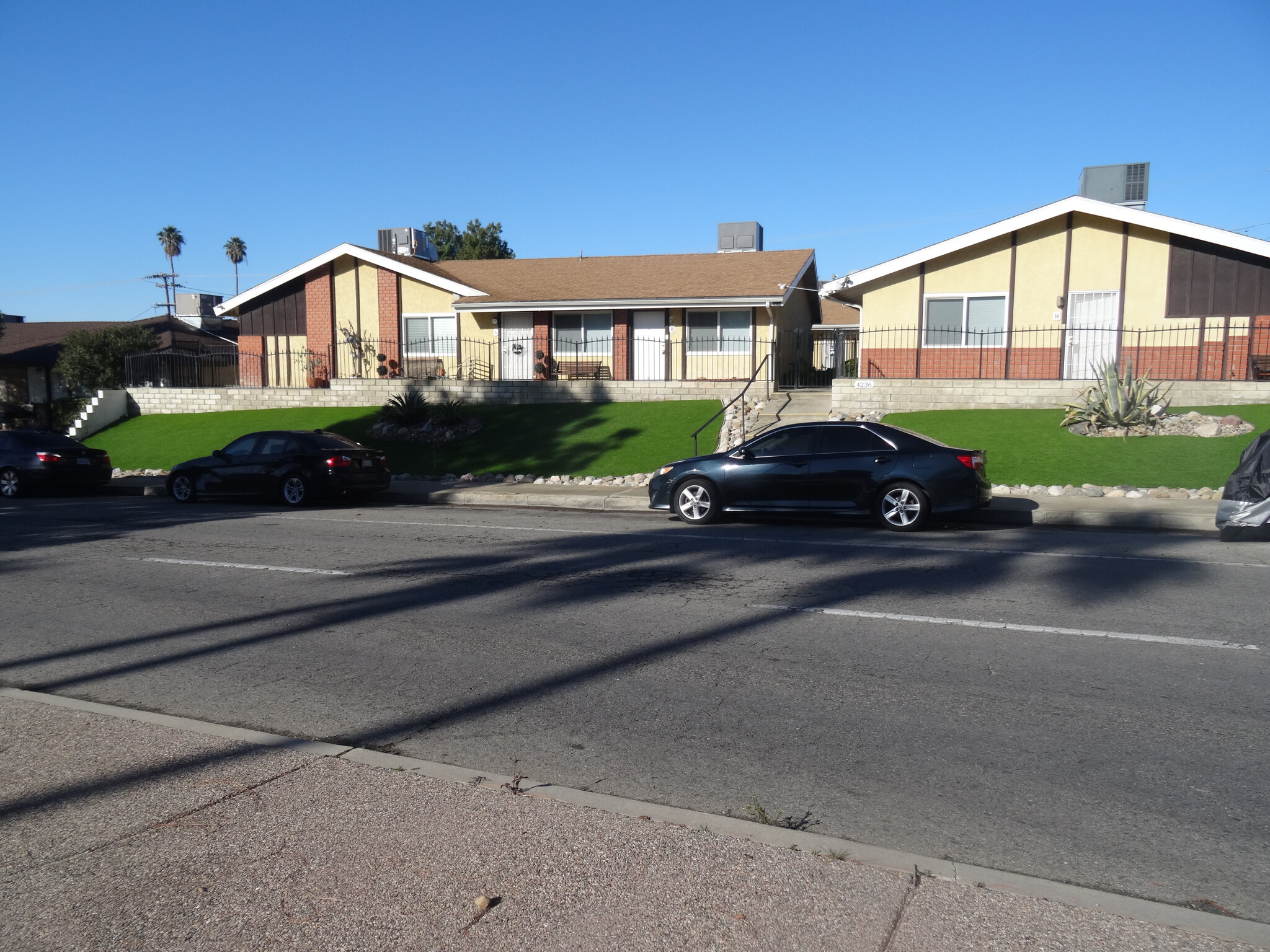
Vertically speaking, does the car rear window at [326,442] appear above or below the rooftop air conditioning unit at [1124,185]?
below

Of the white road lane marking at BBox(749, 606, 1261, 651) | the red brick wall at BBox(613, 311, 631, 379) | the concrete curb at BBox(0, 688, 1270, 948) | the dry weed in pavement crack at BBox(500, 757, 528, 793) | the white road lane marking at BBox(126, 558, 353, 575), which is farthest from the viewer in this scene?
the red brick wall at BBox(613, 311, 631, 379)

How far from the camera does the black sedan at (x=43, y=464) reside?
63.8 feet

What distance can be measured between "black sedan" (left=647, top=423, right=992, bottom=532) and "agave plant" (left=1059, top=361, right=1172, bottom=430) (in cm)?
645

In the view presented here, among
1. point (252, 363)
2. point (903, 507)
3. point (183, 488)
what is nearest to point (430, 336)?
point (252, 363)

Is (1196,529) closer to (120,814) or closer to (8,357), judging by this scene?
(120,814)

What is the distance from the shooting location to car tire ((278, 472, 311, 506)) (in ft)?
54.5

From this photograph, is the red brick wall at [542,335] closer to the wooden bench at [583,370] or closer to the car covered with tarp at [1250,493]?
the wooden bench at [583,370]

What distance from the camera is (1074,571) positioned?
8.98 meters

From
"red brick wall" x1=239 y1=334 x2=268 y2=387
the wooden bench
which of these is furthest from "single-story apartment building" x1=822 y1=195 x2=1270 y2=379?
"red brick wall" x1=239 y1=334 x2=268 y2=387

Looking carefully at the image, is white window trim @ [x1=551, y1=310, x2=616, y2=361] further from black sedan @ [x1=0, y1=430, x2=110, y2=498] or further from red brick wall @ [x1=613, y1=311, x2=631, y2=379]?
black sedan @ [x1=0, y1=430, x2=110, y2=498]

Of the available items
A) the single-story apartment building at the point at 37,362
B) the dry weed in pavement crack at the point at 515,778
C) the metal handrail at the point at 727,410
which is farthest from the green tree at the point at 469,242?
the dry weed in pavement crack at the point at 515,778

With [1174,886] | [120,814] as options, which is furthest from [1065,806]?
[120,814]

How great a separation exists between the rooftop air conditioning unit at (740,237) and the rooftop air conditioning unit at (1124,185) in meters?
11.2

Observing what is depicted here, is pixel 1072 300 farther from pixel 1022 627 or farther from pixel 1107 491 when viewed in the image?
pixel 1022 627
